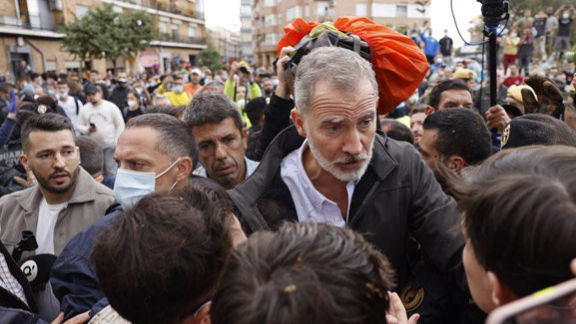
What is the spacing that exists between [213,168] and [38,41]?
104 ft

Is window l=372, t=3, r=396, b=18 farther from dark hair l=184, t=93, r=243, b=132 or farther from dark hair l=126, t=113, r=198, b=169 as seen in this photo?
dark hair l=126, t=113, r=198, b=169

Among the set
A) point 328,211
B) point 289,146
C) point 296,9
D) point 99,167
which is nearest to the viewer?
point 328,211

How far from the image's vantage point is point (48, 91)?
41.8 ft

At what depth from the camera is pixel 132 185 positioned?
2.34m

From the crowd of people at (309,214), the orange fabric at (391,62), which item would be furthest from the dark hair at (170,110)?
the orange fabric at (391,62)

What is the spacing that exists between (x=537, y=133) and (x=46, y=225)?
280cm

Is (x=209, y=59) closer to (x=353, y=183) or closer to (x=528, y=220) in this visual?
(x=353, y=183)

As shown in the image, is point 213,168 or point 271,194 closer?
point 271,194

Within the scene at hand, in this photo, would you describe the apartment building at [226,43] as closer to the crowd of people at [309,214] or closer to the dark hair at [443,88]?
the dark hair at [443,88]

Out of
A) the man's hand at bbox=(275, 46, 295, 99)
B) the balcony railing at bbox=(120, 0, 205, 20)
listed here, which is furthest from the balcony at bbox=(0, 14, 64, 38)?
the man's hand at bbox=(275, 46, 295, 99)

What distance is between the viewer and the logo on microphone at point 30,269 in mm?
2244

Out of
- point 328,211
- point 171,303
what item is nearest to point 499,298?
point 171,303

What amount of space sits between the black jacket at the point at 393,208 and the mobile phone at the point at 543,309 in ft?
3.84

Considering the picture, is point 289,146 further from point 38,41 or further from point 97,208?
point 38,41
